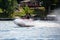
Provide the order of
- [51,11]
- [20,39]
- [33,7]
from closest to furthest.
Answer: [20,39] → [51,11] → [33,7]

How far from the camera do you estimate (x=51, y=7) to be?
2384 centimetres

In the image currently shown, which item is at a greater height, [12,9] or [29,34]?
[29,34]

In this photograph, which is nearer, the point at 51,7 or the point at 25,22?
the point at 25,22

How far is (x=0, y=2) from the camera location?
2152cm

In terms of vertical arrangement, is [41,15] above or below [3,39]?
below

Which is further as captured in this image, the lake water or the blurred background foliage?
the blurred background foliage

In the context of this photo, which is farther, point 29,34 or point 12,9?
point 12,9

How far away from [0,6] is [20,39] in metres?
12.3

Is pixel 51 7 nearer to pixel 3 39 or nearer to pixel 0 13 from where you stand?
pixel 0 13

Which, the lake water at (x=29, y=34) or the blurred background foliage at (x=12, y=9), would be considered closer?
the lake water at (x=29, y=34)

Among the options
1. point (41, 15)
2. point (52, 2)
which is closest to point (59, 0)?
point (52, 2)

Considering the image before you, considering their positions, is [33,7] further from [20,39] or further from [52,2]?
[20,39]

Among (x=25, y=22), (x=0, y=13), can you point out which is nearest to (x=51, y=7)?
(x=0, y=13)

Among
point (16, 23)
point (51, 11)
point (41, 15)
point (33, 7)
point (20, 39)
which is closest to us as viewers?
point (20, 39)
